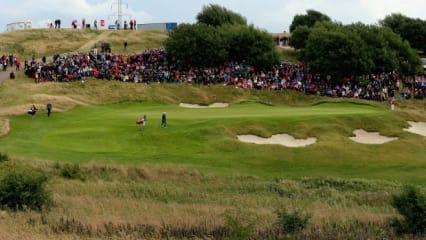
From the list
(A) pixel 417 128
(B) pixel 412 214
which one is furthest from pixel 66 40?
(B) pixel 412 214

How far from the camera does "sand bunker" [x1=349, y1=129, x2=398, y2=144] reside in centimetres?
3634

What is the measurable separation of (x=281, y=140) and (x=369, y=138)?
5858 millimetres

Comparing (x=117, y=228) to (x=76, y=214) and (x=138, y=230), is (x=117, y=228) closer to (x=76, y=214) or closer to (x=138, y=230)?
(x=138, y=230)

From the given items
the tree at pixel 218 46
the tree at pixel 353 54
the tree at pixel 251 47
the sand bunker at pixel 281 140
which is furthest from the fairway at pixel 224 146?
the tree at pixel 251 47

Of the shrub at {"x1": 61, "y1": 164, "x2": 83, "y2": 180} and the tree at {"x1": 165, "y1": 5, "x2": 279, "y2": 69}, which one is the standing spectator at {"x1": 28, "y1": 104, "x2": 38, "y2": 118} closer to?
the shrub at {"x1": 61, "y1": 164, "x2": 83, "y2": 180}

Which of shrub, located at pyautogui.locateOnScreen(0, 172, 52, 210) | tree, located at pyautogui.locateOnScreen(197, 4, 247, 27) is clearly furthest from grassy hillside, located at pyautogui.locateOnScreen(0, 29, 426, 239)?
tree, located at pyautogui.locateOnScreen(197, 4, 247, 27)

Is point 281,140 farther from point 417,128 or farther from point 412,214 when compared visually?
point 412,214

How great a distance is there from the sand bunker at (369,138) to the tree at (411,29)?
73843mm

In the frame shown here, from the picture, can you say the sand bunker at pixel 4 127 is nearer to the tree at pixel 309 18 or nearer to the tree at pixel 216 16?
the tree at pixel 216 16

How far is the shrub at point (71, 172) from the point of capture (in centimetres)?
2623

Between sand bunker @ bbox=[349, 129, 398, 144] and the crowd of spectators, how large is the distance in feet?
76.1

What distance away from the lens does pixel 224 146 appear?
3378 centimetres

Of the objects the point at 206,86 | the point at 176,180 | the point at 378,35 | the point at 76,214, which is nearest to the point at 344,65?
the point at 378,35

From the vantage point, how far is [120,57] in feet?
232
